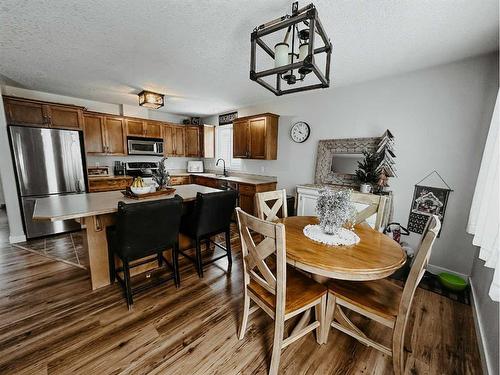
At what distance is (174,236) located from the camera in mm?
2059

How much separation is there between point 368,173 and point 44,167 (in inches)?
201

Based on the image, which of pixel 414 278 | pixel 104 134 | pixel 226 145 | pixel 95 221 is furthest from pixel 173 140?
pixel 414 278

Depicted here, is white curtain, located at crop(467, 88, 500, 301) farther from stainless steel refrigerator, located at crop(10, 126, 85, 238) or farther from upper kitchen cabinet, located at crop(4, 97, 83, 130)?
upper kitchen cabinet, located at crop(4, 97, 83, 130)

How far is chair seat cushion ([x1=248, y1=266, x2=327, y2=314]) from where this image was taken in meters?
1.34

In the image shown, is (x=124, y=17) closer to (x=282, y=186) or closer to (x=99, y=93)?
(x=99, y=93)

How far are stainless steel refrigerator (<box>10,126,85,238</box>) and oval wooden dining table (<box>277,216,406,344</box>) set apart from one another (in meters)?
4.00

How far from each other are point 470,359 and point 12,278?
14.5 ft

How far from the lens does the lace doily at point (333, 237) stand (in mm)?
1555

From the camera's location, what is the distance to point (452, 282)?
2.23 m

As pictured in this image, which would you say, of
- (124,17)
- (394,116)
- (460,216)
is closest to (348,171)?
(394,116)

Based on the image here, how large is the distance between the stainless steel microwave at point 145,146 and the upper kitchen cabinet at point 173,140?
19 centimetres

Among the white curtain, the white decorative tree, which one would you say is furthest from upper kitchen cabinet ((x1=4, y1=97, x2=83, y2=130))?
the white curtain

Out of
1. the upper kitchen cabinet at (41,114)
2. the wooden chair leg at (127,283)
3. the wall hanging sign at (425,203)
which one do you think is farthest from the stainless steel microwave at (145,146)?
the wall hanging sign at (425,203)

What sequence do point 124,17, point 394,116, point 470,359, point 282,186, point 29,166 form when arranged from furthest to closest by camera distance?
point 282,186 < point 29,166 < point 394,116 < point 124,17 < point 470,359
